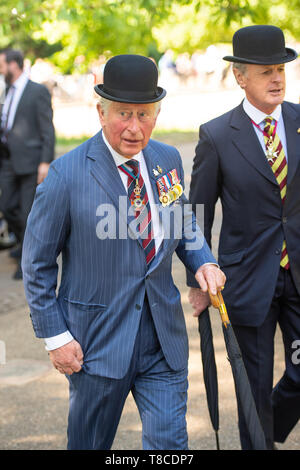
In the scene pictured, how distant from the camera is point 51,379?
546 cm

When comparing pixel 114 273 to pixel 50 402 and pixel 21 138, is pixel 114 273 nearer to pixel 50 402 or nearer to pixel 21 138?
pixel 50 402

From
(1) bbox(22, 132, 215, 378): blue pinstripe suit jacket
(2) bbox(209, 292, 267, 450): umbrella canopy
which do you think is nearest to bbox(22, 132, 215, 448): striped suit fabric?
(1) bbox(22, 132, 215, 378): blue pinstripe suit jacket

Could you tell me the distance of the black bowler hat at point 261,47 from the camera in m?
3.71

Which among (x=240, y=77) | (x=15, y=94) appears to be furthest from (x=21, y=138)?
(x=240, y=77)

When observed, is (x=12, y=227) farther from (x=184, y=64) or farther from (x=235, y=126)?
(x=184, y=64)

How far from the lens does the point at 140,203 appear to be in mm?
3146

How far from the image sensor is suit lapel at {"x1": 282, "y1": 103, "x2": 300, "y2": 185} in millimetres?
3752

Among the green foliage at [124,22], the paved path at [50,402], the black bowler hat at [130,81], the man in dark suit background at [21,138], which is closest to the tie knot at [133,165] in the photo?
the black bowler hat at [130,81]

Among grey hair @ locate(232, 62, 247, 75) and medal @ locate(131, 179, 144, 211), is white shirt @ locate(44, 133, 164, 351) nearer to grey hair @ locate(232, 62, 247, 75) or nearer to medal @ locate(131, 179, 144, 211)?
medal @ locate(131, 179, 144, 211)

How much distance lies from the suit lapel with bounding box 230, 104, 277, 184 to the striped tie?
0.04m

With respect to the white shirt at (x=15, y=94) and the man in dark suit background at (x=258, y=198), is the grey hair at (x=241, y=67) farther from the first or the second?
the white shirt at (x=15, y=94)

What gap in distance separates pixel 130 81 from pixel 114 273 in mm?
755
